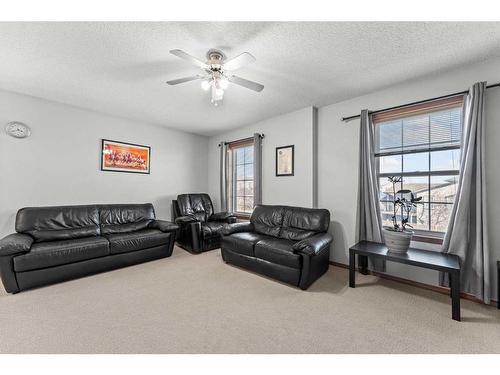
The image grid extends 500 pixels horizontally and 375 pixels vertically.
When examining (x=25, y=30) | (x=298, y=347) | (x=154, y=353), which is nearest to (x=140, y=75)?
(x=25, y=30)

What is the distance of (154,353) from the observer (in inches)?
59.3

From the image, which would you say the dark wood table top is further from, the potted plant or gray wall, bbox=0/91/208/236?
gray wall, bbox=0/91/208/236

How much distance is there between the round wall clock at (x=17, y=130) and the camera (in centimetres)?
306

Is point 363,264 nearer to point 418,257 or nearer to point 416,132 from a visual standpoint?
point 418,257

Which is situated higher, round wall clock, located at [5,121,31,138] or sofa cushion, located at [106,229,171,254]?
round wall clock, located at [5,121,31,138]

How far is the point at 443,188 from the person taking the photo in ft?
8.41

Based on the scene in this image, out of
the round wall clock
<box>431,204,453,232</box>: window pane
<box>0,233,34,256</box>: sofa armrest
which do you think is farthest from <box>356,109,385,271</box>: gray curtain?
the round wall clock

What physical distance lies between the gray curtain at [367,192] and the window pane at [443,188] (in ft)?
2.01

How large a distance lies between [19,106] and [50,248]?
2.30m

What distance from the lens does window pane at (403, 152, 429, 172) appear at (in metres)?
2.69

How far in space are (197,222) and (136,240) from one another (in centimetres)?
107

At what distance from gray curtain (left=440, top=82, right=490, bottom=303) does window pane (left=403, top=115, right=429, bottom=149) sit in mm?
372

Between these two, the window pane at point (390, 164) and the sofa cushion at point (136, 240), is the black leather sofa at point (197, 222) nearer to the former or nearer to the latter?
the sofa cushion at point (136, 240)

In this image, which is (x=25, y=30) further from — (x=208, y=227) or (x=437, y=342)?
(x=437, y=342)
